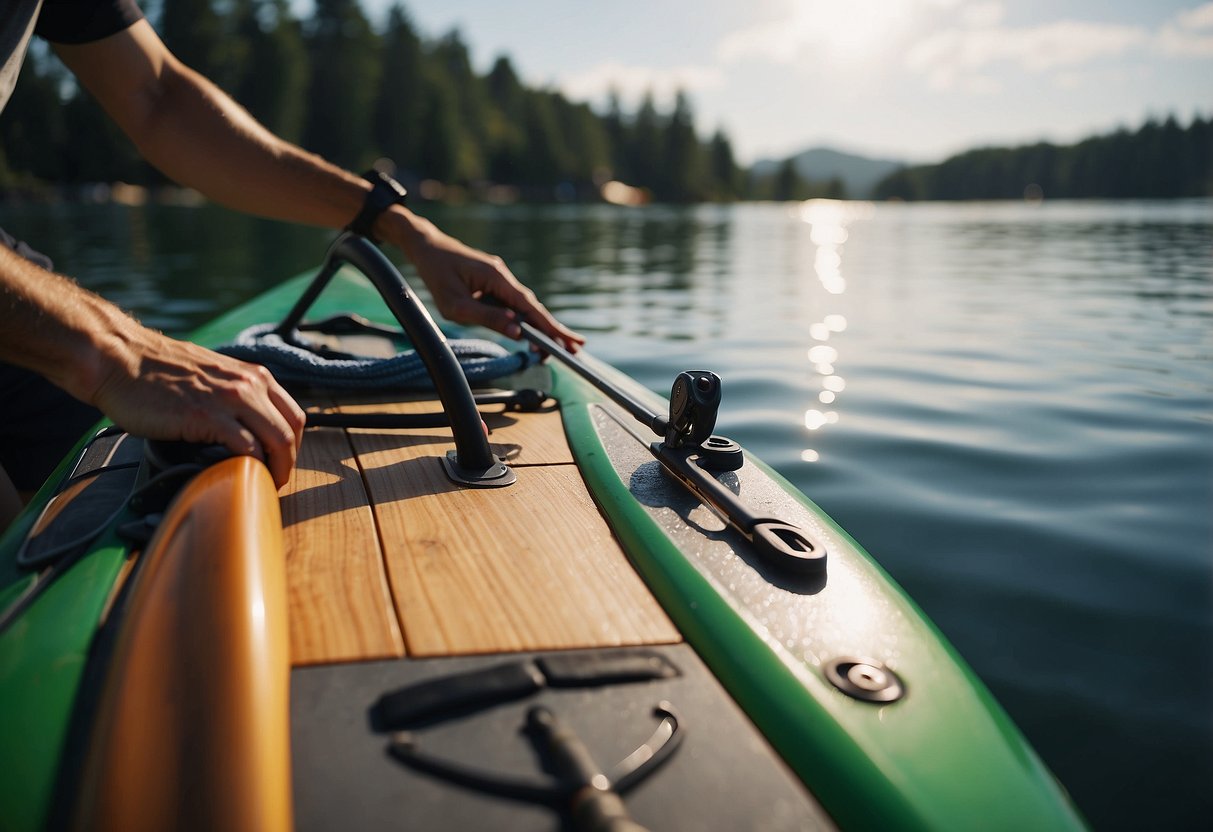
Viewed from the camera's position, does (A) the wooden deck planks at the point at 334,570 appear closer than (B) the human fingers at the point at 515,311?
Yes

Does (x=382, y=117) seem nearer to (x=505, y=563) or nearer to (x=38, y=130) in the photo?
(x=38, y=130)

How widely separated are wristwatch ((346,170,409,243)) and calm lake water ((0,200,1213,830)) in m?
1.75

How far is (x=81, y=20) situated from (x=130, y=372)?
1480 mm

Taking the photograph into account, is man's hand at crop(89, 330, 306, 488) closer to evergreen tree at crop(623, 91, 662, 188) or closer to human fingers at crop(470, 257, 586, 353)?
human fingers at crop(470, 257, 586, 353)

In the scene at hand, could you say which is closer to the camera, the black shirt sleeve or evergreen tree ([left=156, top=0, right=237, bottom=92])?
the black shirt sleeve

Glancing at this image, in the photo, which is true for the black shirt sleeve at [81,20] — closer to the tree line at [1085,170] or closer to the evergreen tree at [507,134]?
the evergreen tree at [507,134]

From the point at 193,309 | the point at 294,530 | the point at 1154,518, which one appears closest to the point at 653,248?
the point at 193,309

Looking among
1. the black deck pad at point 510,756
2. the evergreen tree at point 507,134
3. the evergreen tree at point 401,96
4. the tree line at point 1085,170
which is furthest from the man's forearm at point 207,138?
the tree line at point 1085,170

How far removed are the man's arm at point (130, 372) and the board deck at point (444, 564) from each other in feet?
0.70

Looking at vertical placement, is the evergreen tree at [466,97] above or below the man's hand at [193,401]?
above

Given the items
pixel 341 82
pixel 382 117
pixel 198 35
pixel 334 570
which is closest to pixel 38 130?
pixel 198 35

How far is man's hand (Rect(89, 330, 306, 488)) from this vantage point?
3.81 ft

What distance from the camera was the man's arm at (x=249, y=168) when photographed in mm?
2111

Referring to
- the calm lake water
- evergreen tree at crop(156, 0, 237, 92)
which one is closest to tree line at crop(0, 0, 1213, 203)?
evergreen tree at crop(156, 0, 237, 92)
